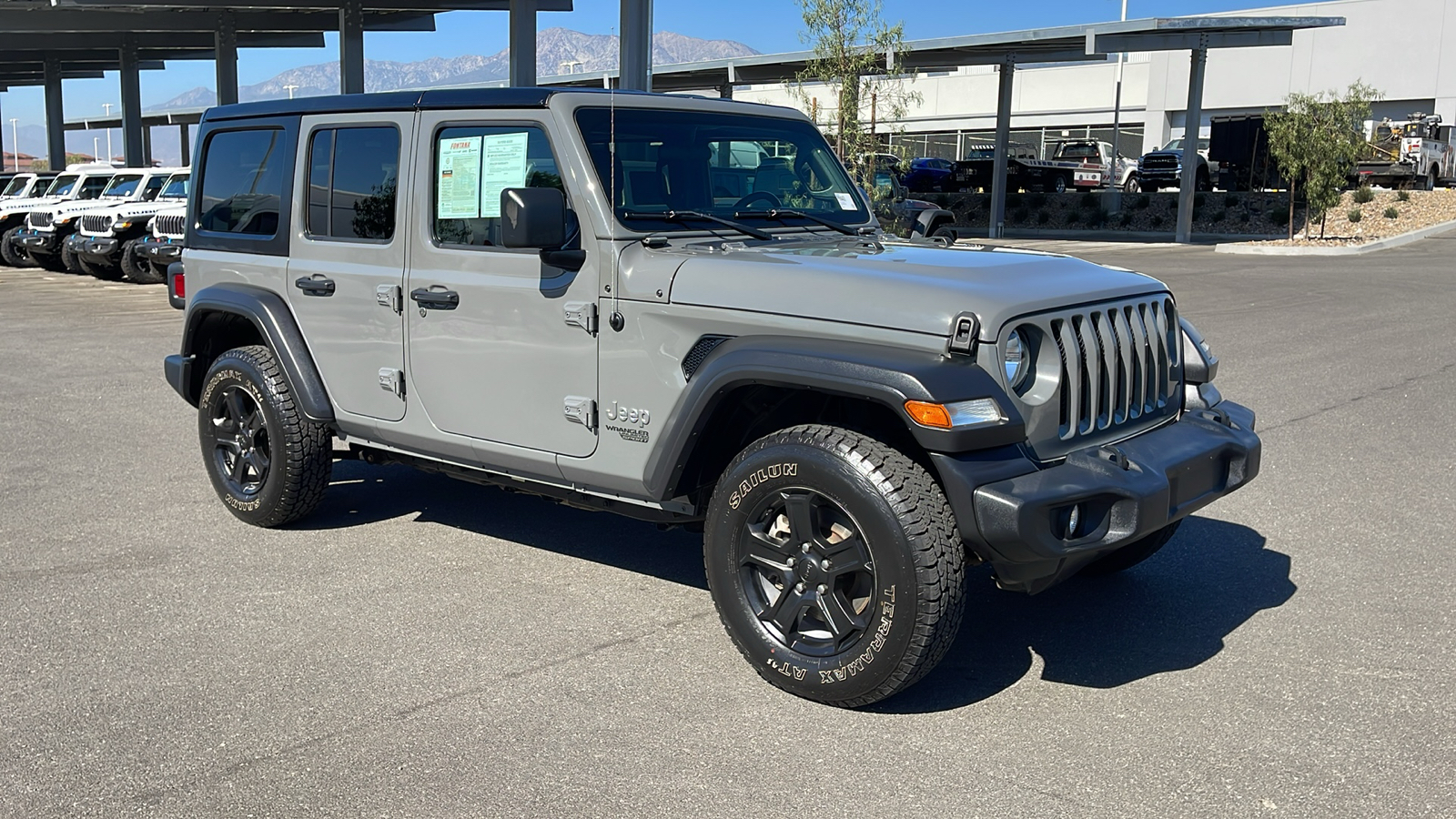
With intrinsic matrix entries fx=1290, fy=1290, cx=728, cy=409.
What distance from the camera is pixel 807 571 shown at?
13.5 ft

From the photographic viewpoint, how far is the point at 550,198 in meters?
4.41

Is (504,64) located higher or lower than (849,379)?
higher

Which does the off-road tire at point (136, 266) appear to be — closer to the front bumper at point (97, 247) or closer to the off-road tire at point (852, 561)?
the front bumper at point (97, 247)

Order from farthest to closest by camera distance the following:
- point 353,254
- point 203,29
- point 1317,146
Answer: point 203,29 → point 1317,146 → point 353,254

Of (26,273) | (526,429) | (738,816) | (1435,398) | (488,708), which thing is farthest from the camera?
(26,273)

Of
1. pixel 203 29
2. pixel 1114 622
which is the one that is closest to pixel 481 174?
pixel 1114 622

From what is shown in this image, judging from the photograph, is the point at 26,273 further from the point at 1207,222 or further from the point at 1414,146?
the point at 1414,146

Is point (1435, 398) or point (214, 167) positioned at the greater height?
point (214, 167)

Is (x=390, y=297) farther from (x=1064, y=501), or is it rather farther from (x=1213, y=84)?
(x=1213, y=84)

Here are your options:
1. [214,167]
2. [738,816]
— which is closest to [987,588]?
[738,816]

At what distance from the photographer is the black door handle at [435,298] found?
5047mm

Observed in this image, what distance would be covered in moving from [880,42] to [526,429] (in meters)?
13.0

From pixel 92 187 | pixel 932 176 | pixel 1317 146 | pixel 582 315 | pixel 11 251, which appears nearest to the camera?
pixel 582 315

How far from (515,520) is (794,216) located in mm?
2171
